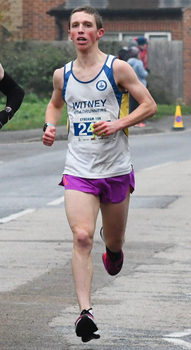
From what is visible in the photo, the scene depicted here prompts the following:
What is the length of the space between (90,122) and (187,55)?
31.1 metres

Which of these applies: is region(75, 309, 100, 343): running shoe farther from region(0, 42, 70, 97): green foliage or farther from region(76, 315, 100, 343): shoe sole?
region(0, 42, 70, 97): green foliage

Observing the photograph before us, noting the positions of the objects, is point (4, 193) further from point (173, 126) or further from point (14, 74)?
point (14, 74)

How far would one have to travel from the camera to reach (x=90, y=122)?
20.7 ft

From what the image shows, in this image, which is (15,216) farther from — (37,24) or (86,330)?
(37,24)

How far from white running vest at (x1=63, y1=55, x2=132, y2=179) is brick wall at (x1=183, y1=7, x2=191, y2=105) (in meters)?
30.9

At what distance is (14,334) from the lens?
603 cm

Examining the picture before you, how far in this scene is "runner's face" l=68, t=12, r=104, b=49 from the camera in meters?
6.34

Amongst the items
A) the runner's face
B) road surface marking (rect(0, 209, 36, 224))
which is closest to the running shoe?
the runner's face

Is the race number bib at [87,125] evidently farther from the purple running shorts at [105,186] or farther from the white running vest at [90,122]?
the purple running shorts at [105,186]

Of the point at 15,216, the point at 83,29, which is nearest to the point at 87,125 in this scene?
the point at 83,29

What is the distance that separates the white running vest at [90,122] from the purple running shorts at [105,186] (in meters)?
0.03

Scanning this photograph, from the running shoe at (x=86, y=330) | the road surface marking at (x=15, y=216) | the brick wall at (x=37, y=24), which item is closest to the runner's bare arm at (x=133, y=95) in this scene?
the running shoe at (x=86, y=330)

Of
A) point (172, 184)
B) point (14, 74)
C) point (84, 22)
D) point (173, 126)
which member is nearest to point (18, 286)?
point (84, 22)

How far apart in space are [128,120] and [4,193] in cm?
855
